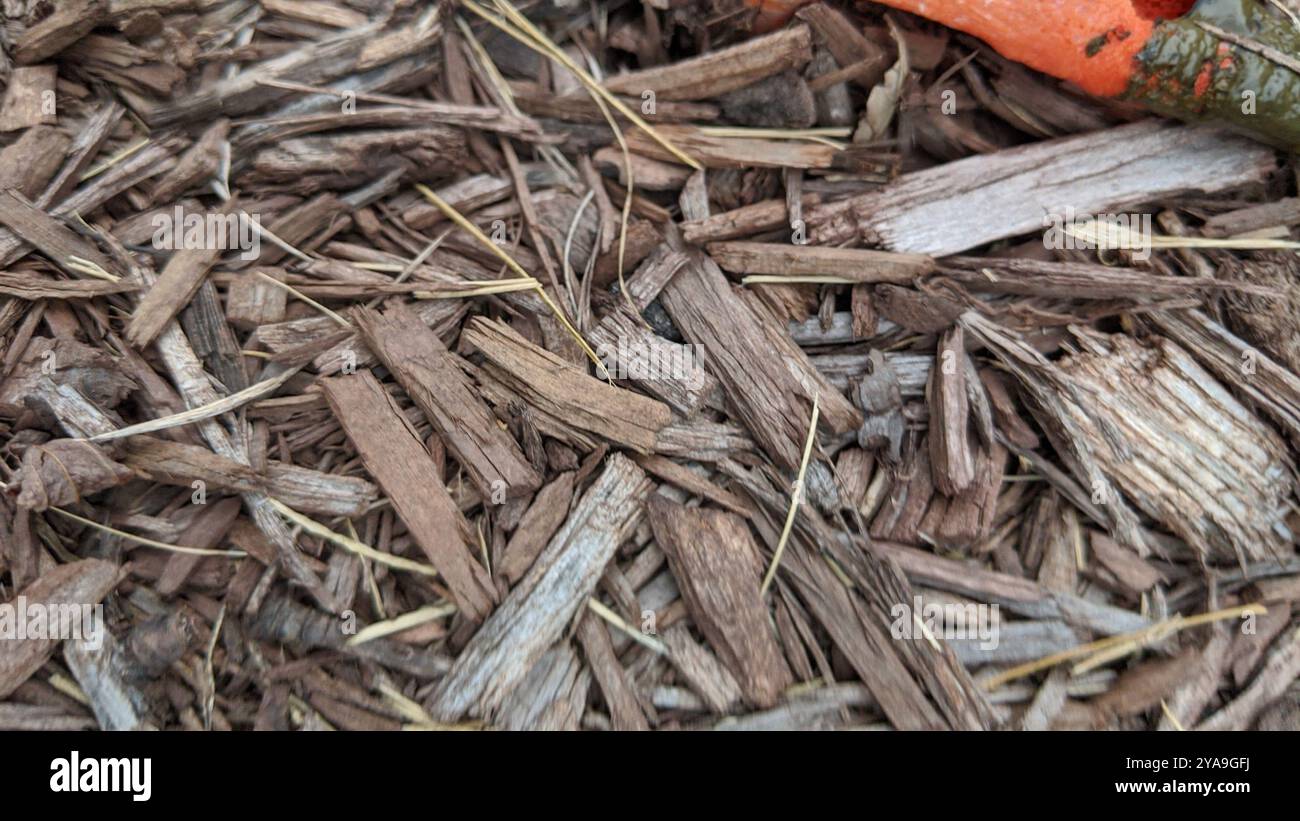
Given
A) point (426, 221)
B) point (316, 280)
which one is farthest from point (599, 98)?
point (316, 280)

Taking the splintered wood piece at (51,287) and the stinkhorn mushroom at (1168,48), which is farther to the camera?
the stinkhorn mushroom at (1168,48)

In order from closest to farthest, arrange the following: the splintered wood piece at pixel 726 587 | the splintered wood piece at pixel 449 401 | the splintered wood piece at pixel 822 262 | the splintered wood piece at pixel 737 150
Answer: the splintered wood piece at pixel 726 587 < the splintered wood piece at pixel 449 401 < the splintered wood piece at pixel 822 262 < the splintered wood piece at pixel 737 150

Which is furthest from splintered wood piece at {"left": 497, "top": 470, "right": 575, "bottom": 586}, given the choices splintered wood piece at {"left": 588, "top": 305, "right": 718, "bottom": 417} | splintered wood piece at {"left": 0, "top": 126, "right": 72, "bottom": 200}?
splintered wood piece at {"left": 0, "top": 126, "right": 72, "bottom": 200}

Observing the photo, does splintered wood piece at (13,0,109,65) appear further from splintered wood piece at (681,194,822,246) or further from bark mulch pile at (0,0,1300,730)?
splintered wood piece at (681,194,822,246)

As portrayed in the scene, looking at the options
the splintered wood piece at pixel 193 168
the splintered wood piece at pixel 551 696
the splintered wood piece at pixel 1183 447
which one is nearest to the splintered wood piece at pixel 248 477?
the splintered wood piece at pixel 551 696

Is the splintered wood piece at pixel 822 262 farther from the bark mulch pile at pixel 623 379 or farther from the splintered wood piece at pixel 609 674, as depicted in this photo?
the splintered wood piece at pixel 609 674

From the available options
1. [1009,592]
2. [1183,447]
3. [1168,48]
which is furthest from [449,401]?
[1168,48]
